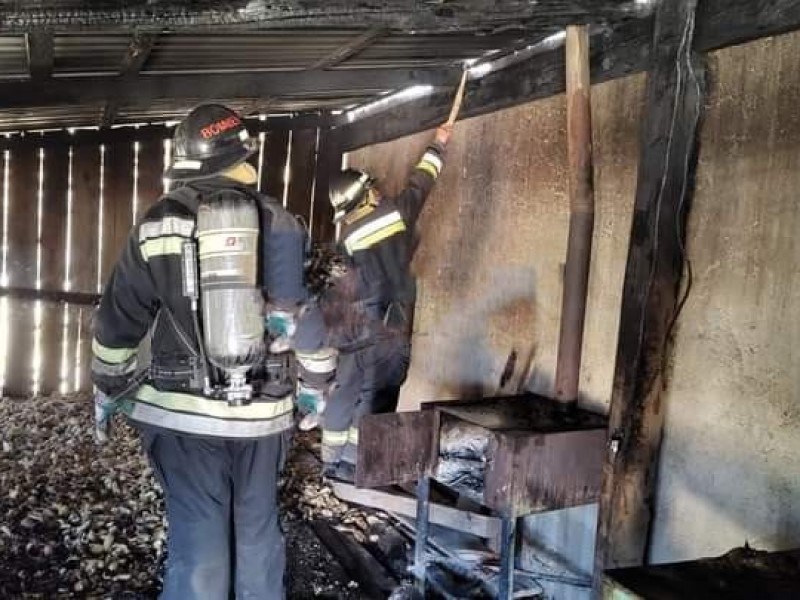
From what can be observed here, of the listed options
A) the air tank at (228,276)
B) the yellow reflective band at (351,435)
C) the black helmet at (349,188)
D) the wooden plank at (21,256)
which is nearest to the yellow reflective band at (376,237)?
the black helmet at (349,188)

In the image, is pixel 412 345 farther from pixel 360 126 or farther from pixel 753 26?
pixel 753 26

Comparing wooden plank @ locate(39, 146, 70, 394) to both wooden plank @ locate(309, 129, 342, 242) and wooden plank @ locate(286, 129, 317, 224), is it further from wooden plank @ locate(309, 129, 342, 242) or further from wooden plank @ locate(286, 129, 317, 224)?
wooden plank @ locate(309, 129, 342, 242)

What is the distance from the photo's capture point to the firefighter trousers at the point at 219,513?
9.09 ft

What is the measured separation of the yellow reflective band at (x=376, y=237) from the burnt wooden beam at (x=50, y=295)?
3.45 meters

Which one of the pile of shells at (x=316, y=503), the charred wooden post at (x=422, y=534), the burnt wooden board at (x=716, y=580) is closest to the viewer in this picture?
the burnt wooden board at (x=716, y=580)

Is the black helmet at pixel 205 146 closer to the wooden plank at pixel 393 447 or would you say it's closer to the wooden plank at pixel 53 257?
the wooden plank at pixel 393 447

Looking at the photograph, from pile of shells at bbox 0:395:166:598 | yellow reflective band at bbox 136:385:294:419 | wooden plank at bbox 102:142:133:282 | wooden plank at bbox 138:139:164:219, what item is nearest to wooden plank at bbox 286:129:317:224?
wooden plank at bbox 138:139:164:219

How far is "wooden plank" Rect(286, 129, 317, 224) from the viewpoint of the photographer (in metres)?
6.82

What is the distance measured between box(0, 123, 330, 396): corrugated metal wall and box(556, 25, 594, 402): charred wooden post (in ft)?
13.0

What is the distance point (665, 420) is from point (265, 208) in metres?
1.78

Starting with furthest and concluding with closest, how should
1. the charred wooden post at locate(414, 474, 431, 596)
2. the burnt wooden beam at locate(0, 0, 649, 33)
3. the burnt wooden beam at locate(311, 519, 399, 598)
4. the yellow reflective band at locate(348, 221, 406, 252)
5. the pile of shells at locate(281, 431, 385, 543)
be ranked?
1. the yellow reflective band at locate(348, 221, 406, 252)
2. the pile of shells at locate(281, 431, 385, 543)
3. the burnt wooden beam at locate(311, 519, 399, 598)
4. the charred wooden post at locate(414, 474, 431, 596)
5. the burnt wooden beam at locate(0, 0, 649, 33)

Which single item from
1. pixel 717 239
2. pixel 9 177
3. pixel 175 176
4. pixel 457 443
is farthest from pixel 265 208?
pixel 9 177

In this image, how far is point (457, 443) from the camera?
3395mm

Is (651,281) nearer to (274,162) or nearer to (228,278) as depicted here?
(228,278)
